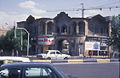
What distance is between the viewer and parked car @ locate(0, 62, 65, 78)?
4418 millimetres

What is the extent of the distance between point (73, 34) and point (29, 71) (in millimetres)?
35798

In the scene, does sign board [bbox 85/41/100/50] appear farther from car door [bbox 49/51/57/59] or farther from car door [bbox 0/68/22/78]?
car door [bbox 0/68/22/78]

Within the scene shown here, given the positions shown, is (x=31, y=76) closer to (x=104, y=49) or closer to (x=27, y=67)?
(x=27, y=67)

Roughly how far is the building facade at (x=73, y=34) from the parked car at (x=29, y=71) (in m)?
33.9

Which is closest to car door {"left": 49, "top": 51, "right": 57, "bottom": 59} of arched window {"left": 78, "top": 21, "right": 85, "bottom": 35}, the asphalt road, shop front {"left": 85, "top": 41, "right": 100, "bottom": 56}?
the asphalt road

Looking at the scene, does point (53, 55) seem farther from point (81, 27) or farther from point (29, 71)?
point (29, 71)

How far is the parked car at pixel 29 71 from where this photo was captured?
442 centimetres

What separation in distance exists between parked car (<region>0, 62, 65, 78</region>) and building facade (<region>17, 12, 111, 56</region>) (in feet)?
111

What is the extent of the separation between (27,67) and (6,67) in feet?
1.67

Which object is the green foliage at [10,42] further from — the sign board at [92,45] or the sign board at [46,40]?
the sign board at [92,45]

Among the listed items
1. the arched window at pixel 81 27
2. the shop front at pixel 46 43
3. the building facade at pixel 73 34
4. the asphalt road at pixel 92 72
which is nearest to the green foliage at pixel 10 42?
the shop front at pixel 46 43

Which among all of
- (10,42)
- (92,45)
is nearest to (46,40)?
(10,42)

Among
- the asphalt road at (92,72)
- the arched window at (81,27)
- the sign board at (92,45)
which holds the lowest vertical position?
the asphalt road at (92,72)

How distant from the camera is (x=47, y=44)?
40.7 meters
